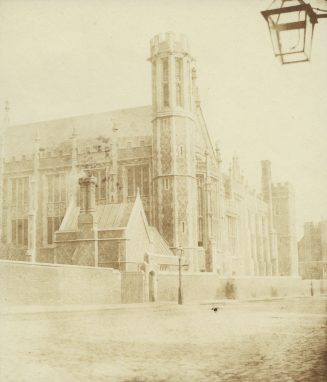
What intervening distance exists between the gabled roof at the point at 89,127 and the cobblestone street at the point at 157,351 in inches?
1069

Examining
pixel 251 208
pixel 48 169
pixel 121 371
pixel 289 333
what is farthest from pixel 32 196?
pixel 121 371

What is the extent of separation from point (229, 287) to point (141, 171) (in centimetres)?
972

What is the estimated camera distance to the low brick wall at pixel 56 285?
21016 mm

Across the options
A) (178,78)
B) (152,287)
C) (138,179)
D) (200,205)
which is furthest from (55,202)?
(152,287)

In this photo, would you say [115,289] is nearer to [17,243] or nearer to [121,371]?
[17,243]

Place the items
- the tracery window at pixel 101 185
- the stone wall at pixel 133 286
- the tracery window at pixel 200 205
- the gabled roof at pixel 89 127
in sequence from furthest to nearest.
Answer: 1. the gabled roof at pixel 89 127
2. the tracery window at pixel 200 205
3. the tracery window at pixel 101 185
4. the stone wall at pixel 133 286

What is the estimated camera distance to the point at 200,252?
130 feet

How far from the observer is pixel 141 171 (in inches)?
1586

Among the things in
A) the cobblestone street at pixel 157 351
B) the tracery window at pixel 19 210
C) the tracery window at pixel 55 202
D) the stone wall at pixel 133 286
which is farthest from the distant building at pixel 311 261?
the cobblestone street at pixel 157 351

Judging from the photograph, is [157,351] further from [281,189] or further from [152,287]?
[281,189]

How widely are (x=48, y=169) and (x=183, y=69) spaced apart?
1175 centimetres

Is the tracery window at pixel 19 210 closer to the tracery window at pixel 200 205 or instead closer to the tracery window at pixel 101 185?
the tracery window at pixel 101 185

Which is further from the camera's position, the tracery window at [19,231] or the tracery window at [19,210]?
the tracery window at [19,210]

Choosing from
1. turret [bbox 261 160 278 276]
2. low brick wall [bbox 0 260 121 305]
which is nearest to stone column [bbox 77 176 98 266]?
low brick wall [bbox 0 260 121 305]
